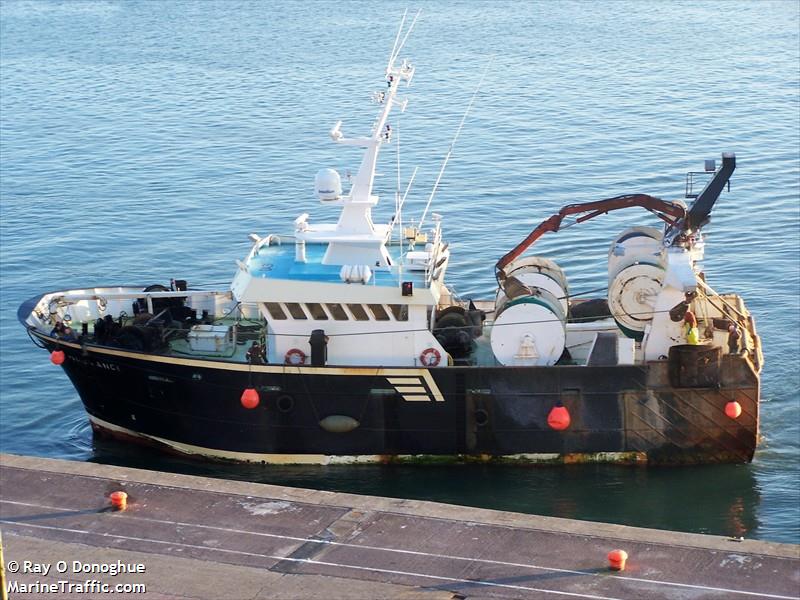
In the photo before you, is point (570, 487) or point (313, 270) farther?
point (313, 270)

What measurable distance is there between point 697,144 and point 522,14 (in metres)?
23.7

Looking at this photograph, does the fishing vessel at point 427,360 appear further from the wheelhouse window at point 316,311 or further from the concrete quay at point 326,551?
→ the concrete quay at point 326,551

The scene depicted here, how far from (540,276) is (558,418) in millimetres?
3033

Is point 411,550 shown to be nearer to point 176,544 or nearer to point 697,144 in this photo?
point 176,544

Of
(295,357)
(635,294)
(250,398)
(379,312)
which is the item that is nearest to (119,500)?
(250,398)

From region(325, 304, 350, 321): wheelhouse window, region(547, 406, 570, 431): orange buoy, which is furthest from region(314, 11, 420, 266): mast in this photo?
region(547, 406, 570, 431): orange buoy

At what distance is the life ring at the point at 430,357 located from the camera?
76.2ft

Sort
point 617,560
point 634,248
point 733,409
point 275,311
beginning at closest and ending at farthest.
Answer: point 617,560 → point 733,409 → point 275,311 → point 634,248

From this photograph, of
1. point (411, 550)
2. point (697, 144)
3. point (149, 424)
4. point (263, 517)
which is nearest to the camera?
point (411, 550)

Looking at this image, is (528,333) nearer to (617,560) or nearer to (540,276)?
(540,276)

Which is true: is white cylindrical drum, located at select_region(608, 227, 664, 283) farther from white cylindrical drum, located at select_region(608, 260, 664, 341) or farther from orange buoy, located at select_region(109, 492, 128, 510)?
orange buoy, located at select_region(109, 492, 128, 510)

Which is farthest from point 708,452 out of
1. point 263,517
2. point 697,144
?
point 697,144

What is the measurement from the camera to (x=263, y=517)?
65.5 ft

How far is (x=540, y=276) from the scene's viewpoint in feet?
79.8
